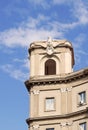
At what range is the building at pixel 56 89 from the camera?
2562 inches

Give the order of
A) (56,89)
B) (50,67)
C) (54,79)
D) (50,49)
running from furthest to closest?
(50,49) → (50,67) → (54,79) → (56,89)

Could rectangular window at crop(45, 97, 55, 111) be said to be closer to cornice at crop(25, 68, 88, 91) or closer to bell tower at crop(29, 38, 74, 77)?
cornice at crop(25, 68, 88, 91)

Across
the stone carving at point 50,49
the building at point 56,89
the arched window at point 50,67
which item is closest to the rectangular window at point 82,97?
the building at point 56,89

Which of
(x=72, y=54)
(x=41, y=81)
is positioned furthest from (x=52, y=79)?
(x=72, y=54)

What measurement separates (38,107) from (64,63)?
757cm

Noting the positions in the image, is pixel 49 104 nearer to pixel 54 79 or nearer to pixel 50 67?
pixel 54 79

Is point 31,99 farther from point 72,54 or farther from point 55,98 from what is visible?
point 72,54

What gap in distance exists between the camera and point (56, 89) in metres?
67.4

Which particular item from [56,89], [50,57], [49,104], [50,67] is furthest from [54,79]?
[50,57]

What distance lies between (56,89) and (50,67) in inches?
152

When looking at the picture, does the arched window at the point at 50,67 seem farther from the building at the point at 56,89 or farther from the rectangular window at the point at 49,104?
the rectangular window at the point at 49,104

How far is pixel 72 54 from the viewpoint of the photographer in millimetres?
72062

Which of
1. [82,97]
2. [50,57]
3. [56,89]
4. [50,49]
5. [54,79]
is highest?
[50,49]

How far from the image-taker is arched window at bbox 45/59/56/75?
228 feet
